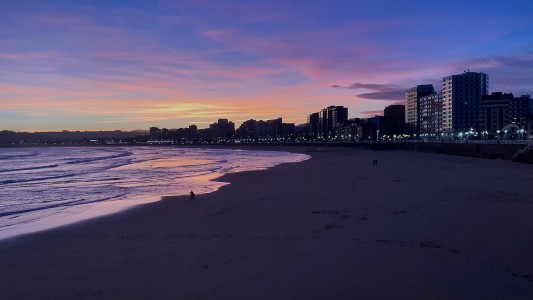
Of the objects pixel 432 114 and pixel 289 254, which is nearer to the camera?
pixel 289 254

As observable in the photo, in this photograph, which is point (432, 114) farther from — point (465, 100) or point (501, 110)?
point (501, 110)

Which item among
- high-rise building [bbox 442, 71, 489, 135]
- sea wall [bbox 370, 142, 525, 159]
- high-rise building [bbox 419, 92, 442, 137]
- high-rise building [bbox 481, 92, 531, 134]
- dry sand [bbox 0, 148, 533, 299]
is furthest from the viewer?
high-rise building [bbox 419, 92, 442, 137]

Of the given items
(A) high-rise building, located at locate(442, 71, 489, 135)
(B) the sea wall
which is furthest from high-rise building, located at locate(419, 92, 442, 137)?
(B) the sea wall

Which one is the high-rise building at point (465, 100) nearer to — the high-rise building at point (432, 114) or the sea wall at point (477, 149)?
the high-rise building at point (432, 114)

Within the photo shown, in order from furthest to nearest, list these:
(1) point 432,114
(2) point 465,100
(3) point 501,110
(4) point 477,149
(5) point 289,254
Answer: (1) point 432,114, (2) point 465,100, (3) point 501,110, (4) point 477,149, (5) point 289,254

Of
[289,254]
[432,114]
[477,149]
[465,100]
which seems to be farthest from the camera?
[432,114]

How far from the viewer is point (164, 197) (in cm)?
1816

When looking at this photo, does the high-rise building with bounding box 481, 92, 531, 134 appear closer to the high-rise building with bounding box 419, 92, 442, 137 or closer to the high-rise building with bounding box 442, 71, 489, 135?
the high-rise building with bounding box 442, 71, 489, 135

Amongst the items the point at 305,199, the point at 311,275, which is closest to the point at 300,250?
the point at 311,275

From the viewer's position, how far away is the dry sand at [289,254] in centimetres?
632

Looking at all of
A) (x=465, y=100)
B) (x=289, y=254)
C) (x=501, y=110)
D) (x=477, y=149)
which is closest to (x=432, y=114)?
(x=465, y=100)

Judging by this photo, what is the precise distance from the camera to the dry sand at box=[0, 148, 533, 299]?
6.32 m

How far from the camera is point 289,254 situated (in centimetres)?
819

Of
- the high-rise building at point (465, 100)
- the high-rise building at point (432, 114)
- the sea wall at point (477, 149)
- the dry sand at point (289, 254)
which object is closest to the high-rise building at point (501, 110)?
the high-rise building at point (465, 100)
